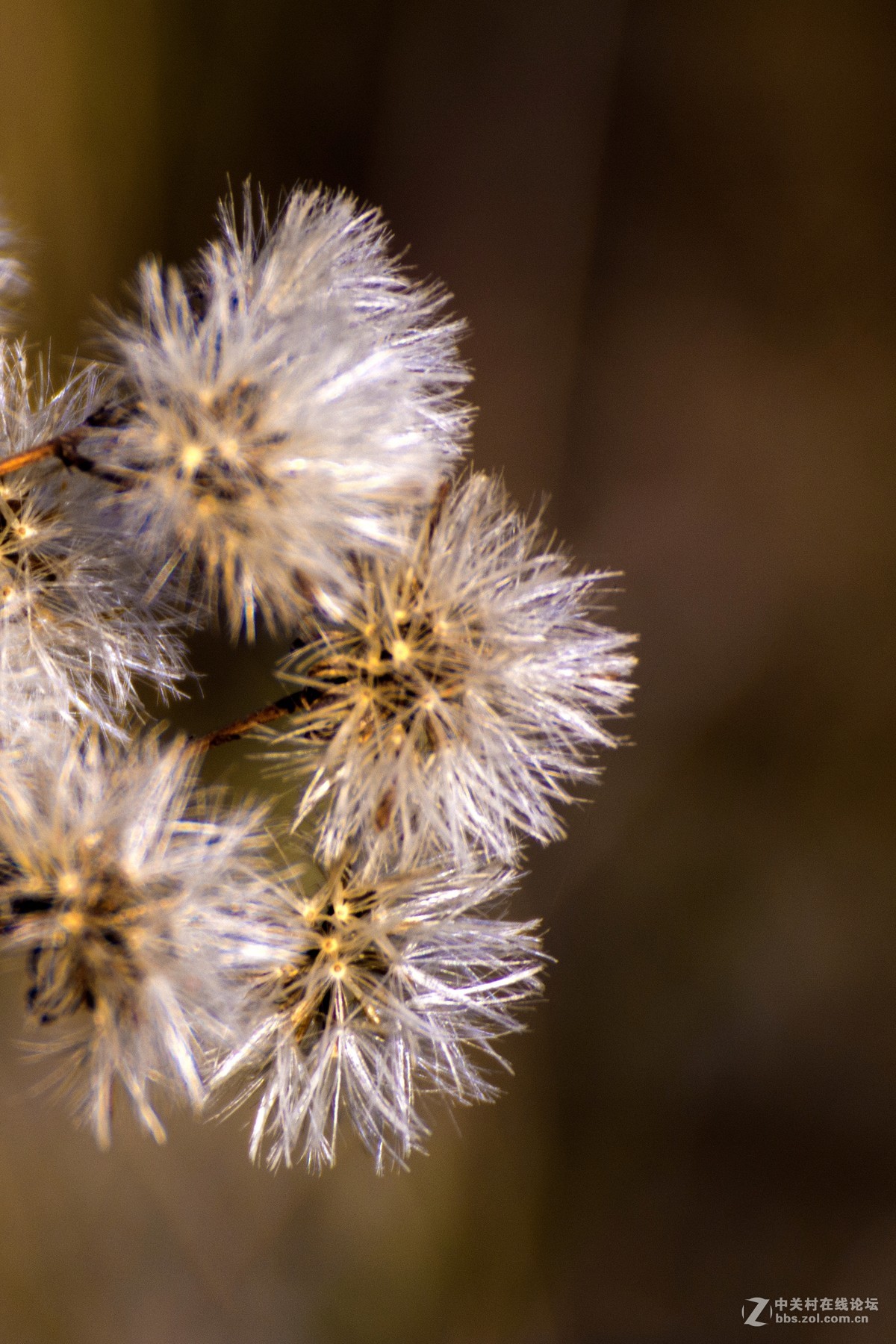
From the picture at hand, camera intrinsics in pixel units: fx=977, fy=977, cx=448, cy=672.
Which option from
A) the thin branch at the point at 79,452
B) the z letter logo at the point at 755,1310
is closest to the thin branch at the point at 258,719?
the thin branch at the point at 79,452

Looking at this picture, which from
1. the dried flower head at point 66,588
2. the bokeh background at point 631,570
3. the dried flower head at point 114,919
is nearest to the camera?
the dried flower head at point 114,919

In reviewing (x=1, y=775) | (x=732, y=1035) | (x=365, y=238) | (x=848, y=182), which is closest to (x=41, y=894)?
(x=1, y=775)

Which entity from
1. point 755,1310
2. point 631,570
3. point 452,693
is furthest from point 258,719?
point 755,1310

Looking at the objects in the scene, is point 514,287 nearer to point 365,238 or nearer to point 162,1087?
point 365,238

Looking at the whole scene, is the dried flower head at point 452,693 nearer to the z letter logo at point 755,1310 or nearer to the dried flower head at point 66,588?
the dried flower head at point 66,588

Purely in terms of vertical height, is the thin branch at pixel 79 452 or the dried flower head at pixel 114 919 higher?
the thin branch at pixel 79 452

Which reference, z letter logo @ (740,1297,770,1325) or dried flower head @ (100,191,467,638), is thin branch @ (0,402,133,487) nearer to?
dried flower head @ (100,191,467,638)
